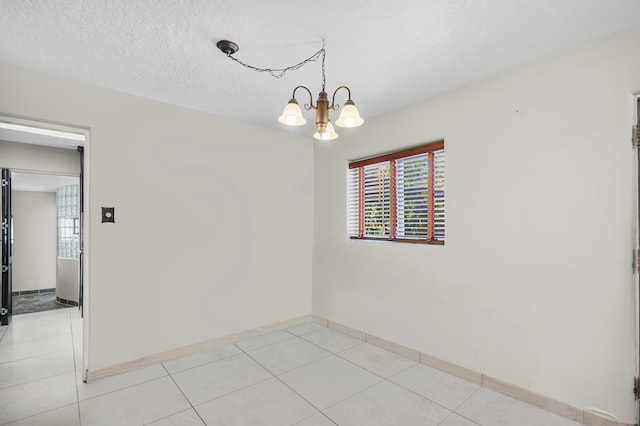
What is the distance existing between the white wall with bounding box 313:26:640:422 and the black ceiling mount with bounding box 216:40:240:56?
5.75ft

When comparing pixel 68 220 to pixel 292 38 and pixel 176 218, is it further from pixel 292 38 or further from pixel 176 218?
pixel 292 38

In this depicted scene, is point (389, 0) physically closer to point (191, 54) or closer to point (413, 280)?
point (191, 54)

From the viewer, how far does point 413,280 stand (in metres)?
2.99

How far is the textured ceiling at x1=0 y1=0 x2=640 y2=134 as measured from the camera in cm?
168

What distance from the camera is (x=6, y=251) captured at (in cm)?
395

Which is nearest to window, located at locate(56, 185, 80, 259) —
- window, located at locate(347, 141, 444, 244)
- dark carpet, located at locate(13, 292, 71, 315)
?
dark carpet, located at locate(13, 292, 71, 315)

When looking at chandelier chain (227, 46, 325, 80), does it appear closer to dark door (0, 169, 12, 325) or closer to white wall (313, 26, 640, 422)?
white wall (313, 26, 640, 422)

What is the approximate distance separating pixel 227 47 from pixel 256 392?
2508 mm

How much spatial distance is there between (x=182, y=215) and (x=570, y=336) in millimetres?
3321

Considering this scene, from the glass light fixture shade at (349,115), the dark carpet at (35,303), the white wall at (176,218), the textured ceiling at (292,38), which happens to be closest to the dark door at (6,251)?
the dark carpet at (35,303)

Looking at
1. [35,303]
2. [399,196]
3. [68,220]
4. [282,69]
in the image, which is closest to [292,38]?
[282,69]

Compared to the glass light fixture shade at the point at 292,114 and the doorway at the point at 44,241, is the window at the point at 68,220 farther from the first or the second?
the glass light fixture shade at the point at 292,114

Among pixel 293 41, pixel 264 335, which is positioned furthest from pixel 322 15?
pixel 264 335

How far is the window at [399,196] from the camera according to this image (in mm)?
2939
